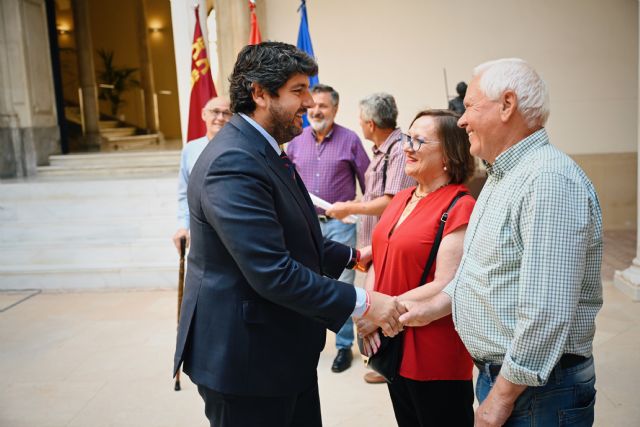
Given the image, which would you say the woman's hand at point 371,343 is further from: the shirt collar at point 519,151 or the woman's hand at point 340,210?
the woman's hand at point 340,210

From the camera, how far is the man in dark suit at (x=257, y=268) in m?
1.60

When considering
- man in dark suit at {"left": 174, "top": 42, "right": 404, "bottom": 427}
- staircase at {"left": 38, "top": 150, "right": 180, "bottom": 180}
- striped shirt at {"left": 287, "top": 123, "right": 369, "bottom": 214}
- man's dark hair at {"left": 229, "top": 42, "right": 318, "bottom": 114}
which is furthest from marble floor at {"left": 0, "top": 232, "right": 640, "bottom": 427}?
staircase at {"left": 38, "top": 150, "right": 180, "bottom": 180}

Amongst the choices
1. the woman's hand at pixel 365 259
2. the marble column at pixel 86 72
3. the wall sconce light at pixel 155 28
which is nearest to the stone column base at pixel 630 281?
the woman's hand at pixel 365 259

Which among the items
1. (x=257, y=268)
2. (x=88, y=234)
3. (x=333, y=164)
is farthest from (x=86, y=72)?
(x=257, y=268)

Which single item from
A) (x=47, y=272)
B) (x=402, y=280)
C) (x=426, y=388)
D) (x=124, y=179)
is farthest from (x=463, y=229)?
(x=124, y=179)

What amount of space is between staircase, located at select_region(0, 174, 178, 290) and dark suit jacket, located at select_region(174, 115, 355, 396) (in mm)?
4411

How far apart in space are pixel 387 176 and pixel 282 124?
5.52 ft

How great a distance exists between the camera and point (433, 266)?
6.93ft

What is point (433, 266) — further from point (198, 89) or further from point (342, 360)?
point (198, 89)

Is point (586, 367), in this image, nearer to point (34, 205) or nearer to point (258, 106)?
point (258, 106)

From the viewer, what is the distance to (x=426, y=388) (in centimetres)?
210

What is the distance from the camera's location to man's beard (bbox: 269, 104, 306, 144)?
1782 mm

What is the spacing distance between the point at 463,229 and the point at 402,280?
293 mm

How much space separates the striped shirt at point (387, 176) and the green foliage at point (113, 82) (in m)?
12.2
